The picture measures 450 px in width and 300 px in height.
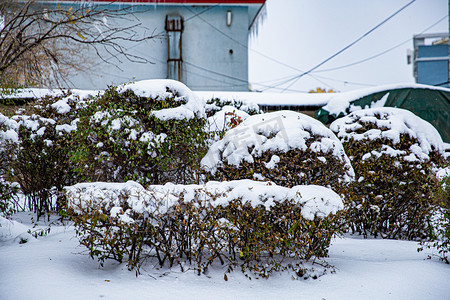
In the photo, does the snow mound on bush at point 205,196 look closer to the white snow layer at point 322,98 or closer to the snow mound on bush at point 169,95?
the snow mound on bush at point 169,95

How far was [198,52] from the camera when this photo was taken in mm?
15328

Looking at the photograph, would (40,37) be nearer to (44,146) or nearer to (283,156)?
(44,146)

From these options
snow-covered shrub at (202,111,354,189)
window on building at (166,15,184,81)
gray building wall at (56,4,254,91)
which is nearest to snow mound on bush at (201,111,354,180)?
snow-covered shrub at (202,111,354,189)

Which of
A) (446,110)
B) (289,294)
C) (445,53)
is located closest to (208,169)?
(289,294)

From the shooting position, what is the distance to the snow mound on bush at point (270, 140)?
4223mm

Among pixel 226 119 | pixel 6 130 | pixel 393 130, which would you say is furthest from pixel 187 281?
pixel 226 119

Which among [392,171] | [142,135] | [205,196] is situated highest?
[142,135]

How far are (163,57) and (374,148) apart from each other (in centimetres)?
1161

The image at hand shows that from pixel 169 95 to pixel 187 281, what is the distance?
243cm

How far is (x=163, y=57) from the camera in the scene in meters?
15.1

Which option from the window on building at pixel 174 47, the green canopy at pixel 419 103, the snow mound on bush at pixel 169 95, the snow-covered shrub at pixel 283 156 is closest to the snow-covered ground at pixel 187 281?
the snow-covered shrub at pixel 283 156

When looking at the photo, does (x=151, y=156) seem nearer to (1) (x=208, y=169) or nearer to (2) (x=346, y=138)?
(1) (x=208, y=169)

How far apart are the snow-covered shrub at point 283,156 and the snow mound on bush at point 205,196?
21.8 inches

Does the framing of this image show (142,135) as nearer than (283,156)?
No
